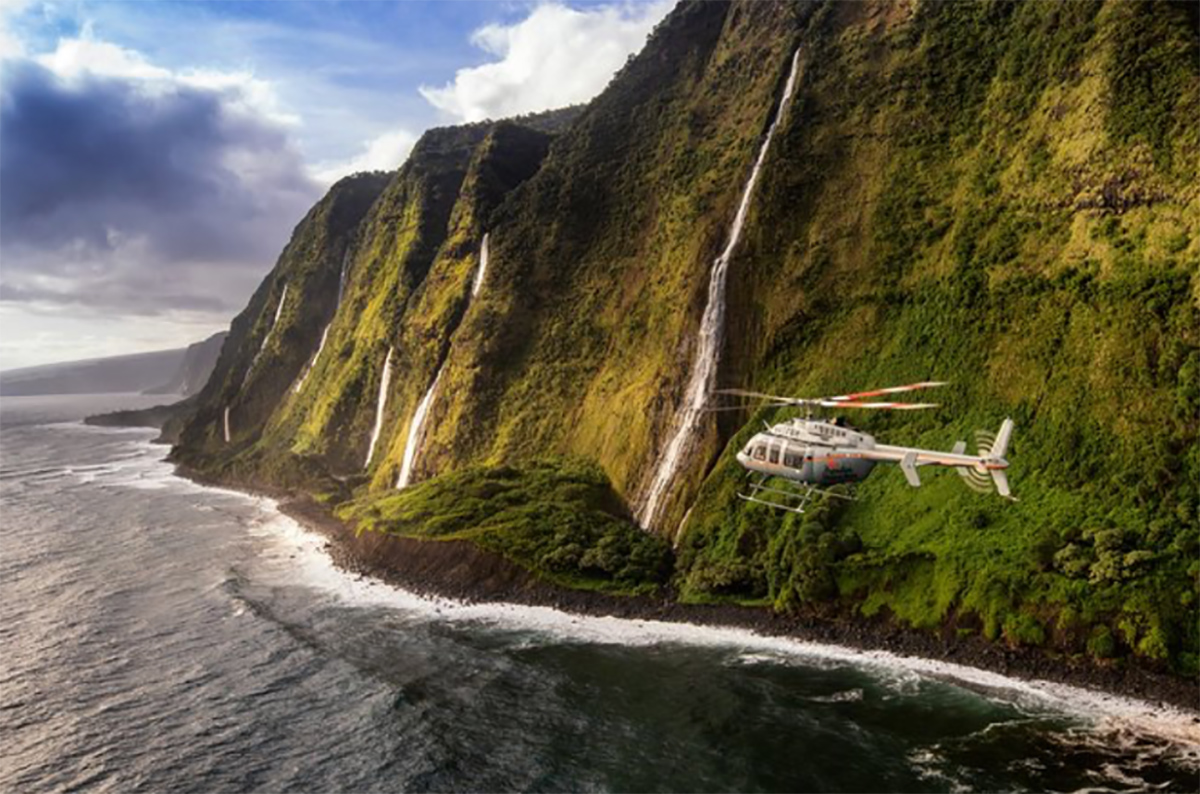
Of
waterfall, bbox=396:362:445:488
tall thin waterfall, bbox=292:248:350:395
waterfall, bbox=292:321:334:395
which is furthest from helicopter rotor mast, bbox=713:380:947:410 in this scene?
tall thin waterfall, bbox=292:248:350:395

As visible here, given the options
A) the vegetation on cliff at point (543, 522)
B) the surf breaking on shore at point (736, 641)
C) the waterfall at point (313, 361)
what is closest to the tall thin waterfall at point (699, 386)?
the vegetation on cliff at point (543, 522)

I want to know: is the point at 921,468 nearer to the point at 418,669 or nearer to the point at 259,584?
the point at 418,669

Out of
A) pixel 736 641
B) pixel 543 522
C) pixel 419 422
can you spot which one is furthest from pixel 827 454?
pixel 419 422

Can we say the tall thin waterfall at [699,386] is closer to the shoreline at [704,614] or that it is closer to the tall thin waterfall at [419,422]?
the shoreline at [704,614]

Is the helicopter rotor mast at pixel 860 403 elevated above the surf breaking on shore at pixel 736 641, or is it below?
above

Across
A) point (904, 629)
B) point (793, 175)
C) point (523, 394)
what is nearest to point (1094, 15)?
point (793, 175)

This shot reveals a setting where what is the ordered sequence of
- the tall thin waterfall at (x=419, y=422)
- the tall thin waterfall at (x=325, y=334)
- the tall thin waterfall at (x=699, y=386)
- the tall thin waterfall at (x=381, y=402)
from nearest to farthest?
the tall thin waterfall at (x=699, y=386), the tall thin waterfall at (x=419, y=422), the tall thin waterfall at (x=381, y=402), the tall thin waterfall at (x=325, y=334)
